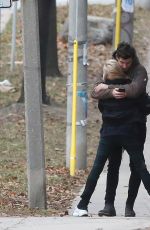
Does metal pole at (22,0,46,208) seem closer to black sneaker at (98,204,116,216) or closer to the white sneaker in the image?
the white sneaker

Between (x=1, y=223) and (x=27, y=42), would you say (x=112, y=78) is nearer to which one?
(x=27, y=42)

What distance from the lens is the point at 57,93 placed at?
59.4 feet

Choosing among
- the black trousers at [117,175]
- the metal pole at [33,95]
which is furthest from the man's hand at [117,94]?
the metal pole at [33,95]

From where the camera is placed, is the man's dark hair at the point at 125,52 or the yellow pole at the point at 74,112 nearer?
the man's dark hair at the point at 125,52

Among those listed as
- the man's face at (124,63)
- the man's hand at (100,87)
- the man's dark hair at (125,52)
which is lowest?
the man's hand at (100,87)

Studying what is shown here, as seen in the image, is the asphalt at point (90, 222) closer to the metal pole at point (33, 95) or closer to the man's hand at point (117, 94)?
the metal pole at point (33, 95)

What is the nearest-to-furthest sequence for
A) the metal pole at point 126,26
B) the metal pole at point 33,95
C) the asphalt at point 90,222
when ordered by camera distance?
the asphalt at point 90,222
the metal pole at point 33,95
the metal pole at point 126,26

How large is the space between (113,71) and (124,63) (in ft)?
0.46

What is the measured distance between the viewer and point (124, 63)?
324 inches

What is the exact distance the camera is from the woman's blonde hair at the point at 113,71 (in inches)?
324

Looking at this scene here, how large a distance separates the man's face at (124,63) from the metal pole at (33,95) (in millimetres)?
902

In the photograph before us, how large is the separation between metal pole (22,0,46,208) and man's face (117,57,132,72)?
2.96 feet

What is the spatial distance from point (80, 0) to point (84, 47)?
635 millimetres

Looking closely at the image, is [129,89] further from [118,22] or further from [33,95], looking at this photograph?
[118,22]
